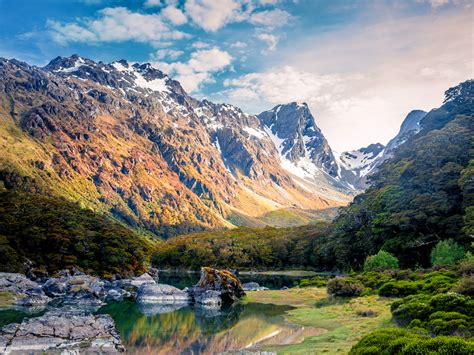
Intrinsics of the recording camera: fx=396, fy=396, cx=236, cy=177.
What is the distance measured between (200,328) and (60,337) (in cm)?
1396

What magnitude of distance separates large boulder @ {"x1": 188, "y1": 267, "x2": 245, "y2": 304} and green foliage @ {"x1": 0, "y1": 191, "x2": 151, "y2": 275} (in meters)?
44.4

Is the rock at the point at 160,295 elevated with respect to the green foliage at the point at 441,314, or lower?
lower

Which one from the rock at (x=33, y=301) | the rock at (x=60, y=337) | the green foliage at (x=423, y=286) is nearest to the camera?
the rock at (x=60, y=337)

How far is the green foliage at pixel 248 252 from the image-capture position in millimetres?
144250

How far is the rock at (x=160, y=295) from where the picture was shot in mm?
63469

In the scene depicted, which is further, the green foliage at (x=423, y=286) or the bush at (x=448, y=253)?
the bush at (x=448, y=253)

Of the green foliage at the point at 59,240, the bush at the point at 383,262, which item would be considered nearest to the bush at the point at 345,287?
the bush at the point at 383,262

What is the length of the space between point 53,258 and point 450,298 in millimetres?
93430

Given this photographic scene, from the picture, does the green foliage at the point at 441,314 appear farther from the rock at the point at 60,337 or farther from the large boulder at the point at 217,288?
the large boulder at the point at 217,288

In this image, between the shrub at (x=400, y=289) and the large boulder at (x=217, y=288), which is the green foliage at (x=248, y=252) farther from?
the shrub at (x=400, y=289)

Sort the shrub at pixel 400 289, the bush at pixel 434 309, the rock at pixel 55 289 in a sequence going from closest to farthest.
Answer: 1. the bush at pixel 434 309
2. the shrub at pixel 400 289
3. the rock at pixel 55 289

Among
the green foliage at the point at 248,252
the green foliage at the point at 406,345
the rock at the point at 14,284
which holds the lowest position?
the green foliage at the point at 248,252

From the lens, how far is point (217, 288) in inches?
2496

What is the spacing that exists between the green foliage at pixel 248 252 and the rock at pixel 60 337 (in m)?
105
